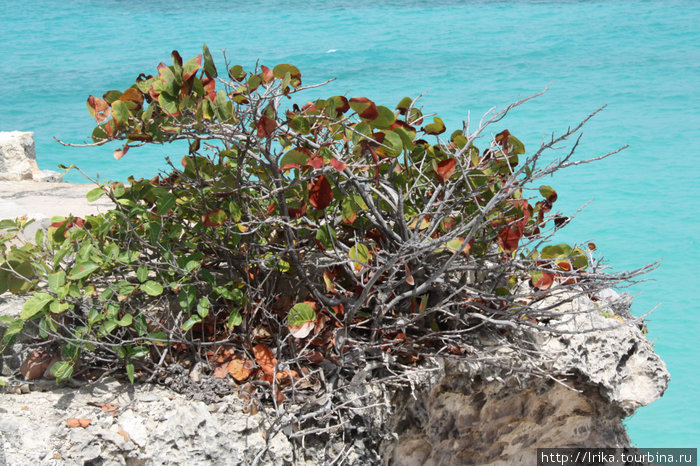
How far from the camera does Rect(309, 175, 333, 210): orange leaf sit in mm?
2146

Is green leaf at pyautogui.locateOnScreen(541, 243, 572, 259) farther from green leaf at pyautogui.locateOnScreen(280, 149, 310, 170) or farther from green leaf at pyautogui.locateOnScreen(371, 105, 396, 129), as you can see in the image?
green leaf at pyautogui.locateOnScreen(280, 149, 310, 170)

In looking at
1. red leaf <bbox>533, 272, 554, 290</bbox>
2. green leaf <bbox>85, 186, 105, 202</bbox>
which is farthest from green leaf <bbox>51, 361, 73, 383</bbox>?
red leaf <bbox>533, 272, 554, 290</bbox>

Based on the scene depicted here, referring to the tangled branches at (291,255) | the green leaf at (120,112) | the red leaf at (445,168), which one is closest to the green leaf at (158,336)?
the tangled branches at (291,255)

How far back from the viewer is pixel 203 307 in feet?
7.31

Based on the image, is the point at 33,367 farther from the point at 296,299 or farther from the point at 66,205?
the point at 66,205

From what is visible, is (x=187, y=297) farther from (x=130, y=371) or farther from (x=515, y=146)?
(x=515, y=146)

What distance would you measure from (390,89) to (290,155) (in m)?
9.90

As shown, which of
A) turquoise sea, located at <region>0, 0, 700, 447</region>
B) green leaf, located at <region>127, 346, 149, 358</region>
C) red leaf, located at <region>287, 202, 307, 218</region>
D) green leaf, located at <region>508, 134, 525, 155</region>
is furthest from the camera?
turquoise sea, located at <region>0, 0, 700, 447</region>

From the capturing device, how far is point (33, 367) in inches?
88.0

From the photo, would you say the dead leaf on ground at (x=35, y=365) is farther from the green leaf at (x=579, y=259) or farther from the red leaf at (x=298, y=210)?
the green leaf at (x=579, y=259)

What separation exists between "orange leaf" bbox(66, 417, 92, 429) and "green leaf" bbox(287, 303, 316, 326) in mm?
685

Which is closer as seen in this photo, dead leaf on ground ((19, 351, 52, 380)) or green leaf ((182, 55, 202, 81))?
green leaf ((182, 55, 202, 81))

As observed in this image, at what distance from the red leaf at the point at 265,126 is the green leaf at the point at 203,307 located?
61cm

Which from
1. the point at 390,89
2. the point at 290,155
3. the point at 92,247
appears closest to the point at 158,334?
the point at 92,247
